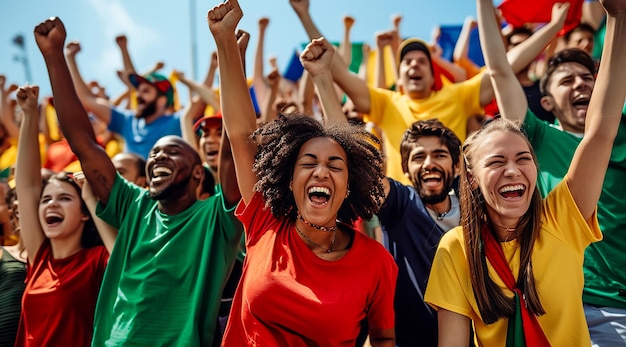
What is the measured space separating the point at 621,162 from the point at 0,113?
23.1ft

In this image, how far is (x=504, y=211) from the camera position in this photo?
2.33 m

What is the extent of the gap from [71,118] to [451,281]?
2.56 meters

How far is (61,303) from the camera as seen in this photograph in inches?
125

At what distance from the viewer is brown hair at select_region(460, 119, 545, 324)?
2195mm

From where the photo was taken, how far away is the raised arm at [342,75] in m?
3.76

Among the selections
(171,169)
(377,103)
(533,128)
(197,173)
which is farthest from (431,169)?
(171,169)

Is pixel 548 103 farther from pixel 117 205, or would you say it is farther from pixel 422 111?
pixel 117 205

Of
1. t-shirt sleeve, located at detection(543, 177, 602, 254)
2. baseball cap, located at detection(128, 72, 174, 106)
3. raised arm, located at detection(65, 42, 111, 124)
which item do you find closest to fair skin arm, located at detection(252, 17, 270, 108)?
baseball cap, located at detection(128, 72, 174, 106)

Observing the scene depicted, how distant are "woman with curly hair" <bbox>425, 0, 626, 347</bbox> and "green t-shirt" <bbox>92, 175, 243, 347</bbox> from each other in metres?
1.29

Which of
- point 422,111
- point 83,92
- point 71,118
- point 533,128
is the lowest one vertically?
point 533,128

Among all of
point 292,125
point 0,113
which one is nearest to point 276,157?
point 292,125

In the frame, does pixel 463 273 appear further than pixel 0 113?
No

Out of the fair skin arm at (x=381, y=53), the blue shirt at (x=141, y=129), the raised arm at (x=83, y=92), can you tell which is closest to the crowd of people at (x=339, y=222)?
the fair skin arm at (x=381, y=53)

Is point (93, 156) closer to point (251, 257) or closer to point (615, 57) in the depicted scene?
point (251, 257)
